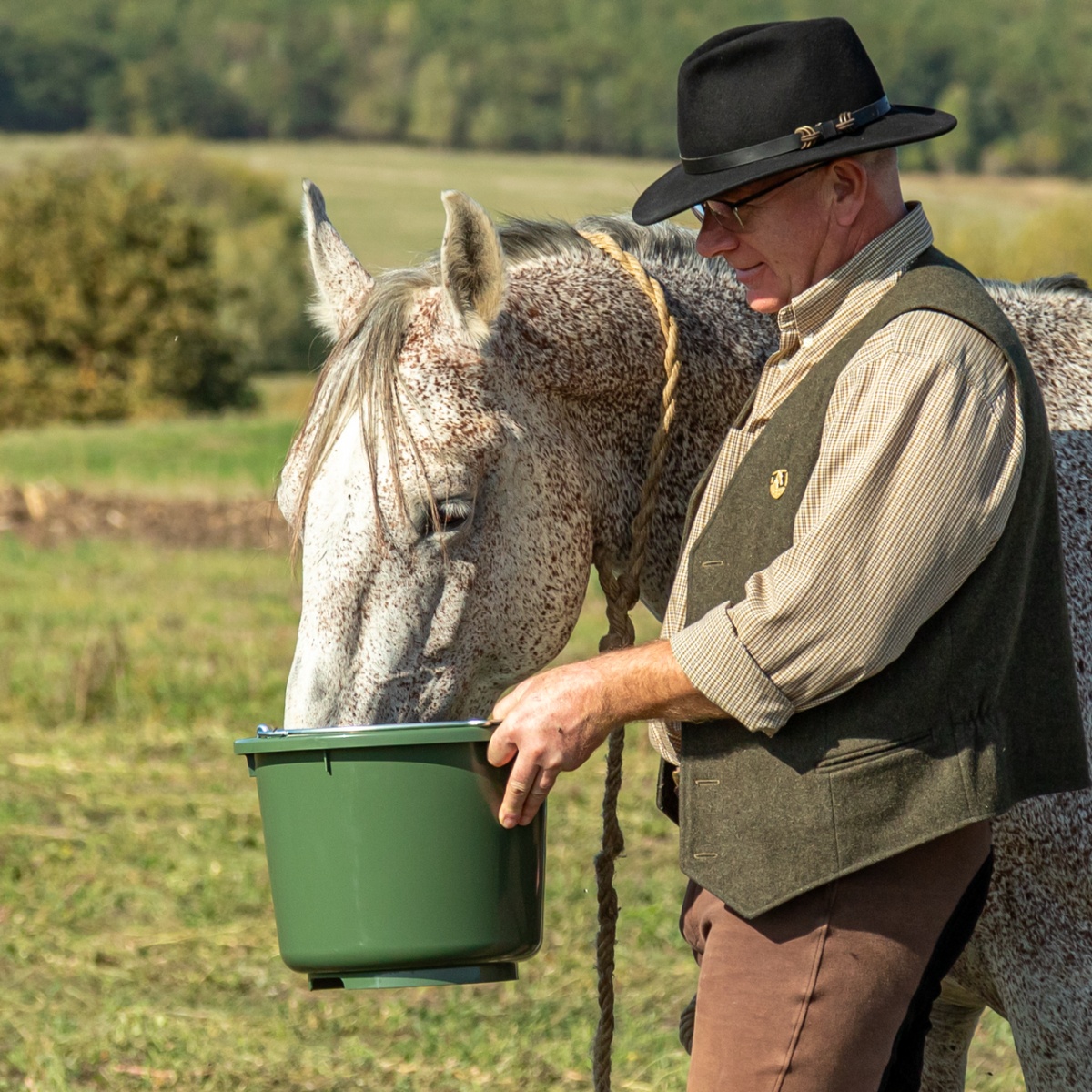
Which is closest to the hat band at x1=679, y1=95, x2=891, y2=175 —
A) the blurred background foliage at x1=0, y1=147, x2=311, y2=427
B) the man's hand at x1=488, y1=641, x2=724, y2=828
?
the man's hand at x1=488, y1=641, x2=724, y2=828

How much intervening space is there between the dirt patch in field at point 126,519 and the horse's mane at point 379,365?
11.4 meters

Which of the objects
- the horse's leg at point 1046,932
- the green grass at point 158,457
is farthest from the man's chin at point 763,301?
the green grass at point 158,457

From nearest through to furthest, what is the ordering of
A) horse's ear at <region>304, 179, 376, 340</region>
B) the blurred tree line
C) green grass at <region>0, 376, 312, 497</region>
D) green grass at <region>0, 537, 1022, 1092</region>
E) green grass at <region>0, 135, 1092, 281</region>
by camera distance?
horse's ear at <region>304, 179, 376, 340</region>
green grass at <region>0, 537, 1022, 1092</region>
green grass at <region>0, 376, 312, 497</region>
green grass at <region>0, 135, 1092, 281</region>
the blurred tree line

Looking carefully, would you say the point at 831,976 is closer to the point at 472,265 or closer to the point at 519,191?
the point at 472,265

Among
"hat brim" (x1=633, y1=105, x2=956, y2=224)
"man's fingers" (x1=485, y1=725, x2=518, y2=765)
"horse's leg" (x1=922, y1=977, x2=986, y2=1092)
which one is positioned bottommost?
"horse's leg" (x1=922, y1=977, x2=986, y2=1092)

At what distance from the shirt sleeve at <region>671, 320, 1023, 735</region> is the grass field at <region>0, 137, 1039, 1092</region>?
1.39 m

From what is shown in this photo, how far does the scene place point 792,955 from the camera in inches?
76.0

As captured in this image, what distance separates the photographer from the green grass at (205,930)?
404cm

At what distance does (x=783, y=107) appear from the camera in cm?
202

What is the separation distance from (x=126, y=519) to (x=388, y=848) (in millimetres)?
14143

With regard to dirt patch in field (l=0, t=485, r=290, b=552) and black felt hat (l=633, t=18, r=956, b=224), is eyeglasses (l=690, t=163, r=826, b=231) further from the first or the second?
dirt patch in field (l=0, t=485, r=290, b=552)

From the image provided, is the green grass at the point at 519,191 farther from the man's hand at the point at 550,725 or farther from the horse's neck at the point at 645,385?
the man's hand at the point at 550,725

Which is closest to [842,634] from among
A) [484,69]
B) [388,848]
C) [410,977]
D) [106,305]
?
[388,848]

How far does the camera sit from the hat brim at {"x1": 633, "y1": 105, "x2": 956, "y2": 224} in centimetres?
198
